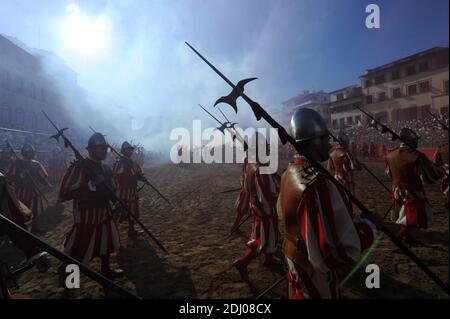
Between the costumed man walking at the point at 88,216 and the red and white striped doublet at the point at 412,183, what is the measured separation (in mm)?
5153

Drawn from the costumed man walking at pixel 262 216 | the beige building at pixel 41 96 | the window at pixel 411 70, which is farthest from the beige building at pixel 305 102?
the costumed man walking at pixel 262 216

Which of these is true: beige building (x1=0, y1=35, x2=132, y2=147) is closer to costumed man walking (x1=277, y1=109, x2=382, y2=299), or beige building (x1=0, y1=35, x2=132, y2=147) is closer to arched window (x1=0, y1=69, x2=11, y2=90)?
arched window (x1=0, y1=69, x2=11, y2=90)

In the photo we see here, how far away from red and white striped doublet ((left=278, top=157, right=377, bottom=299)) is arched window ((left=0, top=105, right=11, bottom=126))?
35039 millimetres

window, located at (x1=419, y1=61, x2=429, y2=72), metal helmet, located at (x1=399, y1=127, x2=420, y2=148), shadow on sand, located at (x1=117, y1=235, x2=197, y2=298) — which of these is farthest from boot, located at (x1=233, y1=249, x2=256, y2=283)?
window, located at (x1=419, y1=61, x2=429, y2=72)

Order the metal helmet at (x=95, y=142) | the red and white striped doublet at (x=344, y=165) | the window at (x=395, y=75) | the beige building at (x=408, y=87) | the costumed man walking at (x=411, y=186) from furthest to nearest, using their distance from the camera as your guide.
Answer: the window at (x=395, y=75), the beige building at (x=408, y=87), the red and white striped doublet at (x=344, y=165), the costumed man walking at (x=411, y=186), the metal helmet at (x=95, y=142)

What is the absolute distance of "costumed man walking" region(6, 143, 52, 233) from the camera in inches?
290

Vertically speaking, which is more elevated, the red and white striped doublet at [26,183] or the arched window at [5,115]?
the arched window at [5,115]

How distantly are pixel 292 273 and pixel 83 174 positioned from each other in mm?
3507

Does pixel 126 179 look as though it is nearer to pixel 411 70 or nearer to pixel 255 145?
pixel 255 145

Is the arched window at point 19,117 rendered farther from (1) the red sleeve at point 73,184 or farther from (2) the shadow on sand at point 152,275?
(1) the red sleeve at point 73,184

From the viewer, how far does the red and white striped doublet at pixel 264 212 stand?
4.35 metres

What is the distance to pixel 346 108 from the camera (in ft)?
142

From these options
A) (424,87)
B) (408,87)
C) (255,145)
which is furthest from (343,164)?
(408,87)
